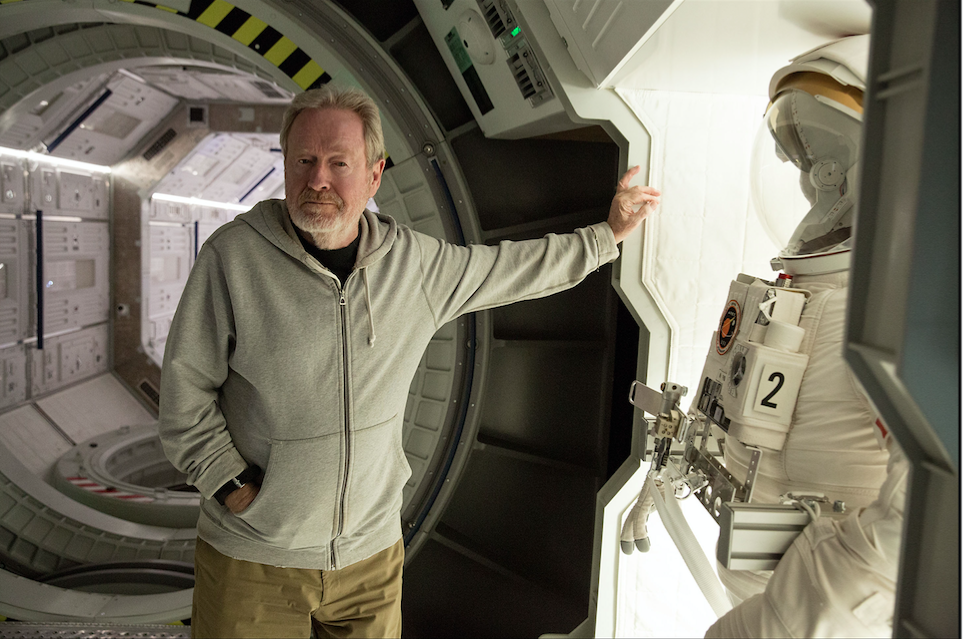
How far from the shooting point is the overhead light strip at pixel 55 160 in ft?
15.9

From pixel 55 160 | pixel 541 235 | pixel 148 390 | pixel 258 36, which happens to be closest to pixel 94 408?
pixel 148 390

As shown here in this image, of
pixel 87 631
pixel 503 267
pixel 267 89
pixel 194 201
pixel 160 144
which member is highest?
pixel 267 89

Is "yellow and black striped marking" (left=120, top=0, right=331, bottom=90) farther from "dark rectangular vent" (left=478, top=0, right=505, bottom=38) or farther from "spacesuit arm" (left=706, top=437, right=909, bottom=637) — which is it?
"spacesuit arm" (left=706, top=437, right=909, bottom=637)

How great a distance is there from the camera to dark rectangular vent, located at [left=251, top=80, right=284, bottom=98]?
19.0 ft

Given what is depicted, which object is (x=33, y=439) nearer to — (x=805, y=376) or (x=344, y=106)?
(x=344, y=106)

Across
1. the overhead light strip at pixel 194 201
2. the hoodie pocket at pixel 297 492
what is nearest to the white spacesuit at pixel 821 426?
the hoodie pocket at pixel 297 492

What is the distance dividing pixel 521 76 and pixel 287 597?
6.49 ft

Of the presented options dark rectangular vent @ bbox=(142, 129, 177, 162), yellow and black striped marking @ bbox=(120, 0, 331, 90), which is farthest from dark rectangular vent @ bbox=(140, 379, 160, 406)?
yellow and black striped marking @ bbox=(120, 0, 331, 90)

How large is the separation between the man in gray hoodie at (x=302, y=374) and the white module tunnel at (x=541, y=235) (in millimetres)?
842

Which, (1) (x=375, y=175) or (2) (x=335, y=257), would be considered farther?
(1) (x=375, y=175)

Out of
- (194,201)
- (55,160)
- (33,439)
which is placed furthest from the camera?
(194,201)

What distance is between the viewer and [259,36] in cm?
288

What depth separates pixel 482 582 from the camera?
323cm

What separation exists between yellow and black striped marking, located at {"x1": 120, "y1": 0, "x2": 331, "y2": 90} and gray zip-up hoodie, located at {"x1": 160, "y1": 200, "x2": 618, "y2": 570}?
133 centimetres
